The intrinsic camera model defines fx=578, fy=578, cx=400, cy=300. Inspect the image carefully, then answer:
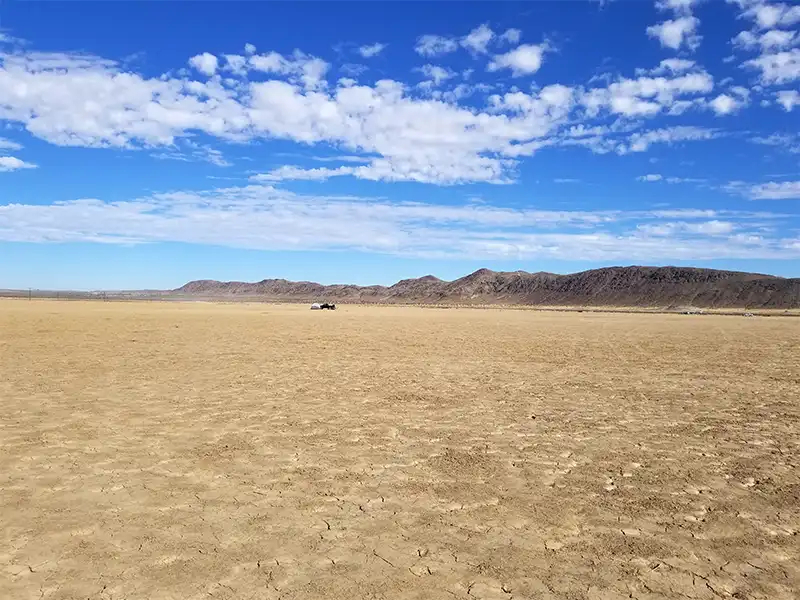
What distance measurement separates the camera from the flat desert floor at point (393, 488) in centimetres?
426

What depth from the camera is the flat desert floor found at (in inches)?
168

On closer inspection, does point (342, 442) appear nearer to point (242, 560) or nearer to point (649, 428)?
point (242, 560)

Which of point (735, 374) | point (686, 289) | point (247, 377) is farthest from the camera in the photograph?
point (686, 289)

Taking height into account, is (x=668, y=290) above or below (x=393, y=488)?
above

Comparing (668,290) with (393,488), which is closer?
(393,488)

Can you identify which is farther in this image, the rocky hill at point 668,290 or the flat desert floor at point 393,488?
the rocky hill at point 668,290

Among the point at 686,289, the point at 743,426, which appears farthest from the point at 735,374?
the point at 686,289

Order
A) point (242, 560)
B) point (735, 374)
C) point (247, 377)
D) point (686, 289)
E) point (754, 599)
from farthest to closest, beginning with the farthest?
point (686, 289) → point (735, 374) → point (247, 377) → point (242, 560) → point (754, 599)

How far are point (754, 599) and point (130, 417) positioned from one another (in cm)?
844

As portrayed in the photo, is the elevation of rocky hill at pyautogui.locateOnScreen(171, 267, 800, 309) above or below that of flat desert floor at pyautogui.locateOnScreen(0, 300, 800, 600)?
above

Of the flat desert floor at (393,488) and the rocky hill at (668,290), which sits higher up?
the rocky hill at (668,290)

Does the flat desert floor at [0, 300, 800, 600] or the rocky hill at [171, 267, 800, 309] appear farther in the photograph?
the rocky hill at [171, 267, 800, 309]

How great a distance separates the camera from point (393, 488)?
6141 millimetres

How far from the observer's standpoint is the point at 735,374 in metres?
15.4
